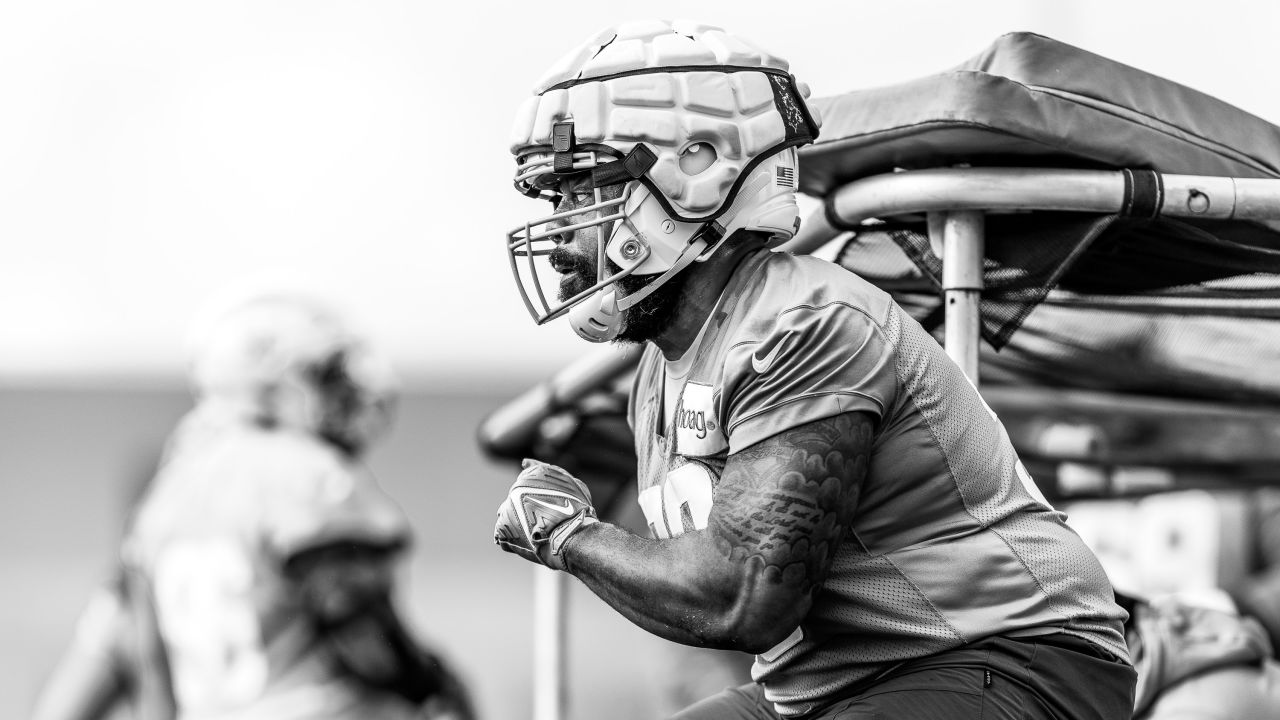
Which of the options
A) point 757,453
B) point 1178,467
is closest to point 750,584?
point 757,453

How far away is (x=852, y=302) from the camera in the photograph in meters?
2.17

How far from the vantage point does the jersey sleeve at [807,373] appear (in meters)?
2.07

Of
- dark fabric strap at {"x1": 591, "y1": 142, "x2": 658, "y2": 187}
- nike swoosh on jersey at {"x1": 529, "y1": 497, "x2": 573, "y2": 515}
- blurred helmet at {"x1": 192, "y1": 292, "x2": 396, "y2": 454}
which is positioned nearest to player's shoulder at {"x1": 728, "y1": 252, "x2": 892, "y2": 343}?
dark fabric strap at {"x1": 591, "y1": 142, "x2": 658, "y2": 187}

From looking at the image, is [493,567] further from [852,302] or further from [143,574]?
[852,302]

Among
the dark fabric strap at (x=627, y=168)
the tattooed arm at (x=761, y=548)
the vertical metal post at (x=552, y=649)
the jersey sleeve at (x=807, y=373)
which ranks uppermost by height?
the dark fabric strap at (x=627, y=168)

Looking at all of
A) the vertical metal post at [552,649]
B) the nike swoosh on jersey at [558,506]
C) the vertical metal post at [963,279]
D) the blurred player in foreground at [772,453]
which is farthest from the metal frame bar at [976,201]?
the vertical metal post at [552,649]

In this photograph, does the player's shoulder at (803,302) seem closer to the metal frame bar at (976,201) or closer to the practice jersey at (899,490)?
the practice jersey at (899,490)

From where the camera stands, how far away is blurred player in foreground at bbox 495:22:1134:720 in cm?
206

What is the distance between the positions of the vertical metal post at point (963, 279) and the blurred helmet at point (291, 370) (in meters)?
3.10

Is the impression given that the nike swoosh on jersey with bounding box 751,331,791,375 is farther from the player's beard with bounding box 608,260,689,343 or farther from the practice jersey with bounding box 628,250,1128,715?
the player's beard with bounding box 608,260,689,343

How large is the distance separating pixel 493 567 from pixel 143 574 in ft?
14.5

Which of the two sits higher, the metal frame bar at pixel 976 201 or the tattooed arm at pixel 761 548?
the metal frame bar at pixel 976 201

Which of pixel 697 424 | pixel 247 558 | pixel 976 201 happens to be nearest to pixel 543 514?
pixel 697 424

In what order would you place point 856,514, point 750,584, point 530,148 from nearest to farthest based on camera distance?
point 750,584 → point 856,514 → point 530,148
